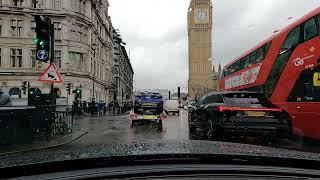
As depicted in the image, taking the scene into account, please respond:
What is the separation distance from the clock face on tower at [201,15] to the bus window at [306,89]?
130m

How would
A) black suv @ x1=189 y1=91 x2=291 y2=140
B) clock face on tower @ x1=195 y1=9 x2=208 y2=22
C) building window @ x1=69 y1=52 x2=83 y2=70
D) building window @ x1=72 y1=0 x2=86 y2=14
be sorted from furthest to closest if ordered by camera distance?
clock face on tower @ x1=195 y1=9 x2=208 y2=22 → building window @ x1=72 y1=0 x2=86 y2=14 → building window @ x1=69 y1=52 x2=83 y2=70 → black suv @ x1=189 y1=91 x2=291 y2=140

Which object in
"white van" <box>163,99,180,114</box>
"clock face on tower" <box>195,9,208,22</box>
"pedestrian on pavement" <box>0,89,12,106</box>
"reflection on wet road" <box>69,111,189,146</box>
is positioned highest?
"clock face on tower" <box>195,9,208,22</box>

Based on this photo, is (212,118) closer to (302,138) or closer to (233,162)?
(302,138)

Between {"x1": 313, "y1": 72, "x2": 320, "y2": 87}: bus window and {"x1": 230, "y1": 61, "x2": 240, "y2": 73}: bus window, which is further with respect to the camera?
{"x1": 230, "y1": 61, "x2": 240, "y2": 73}: bus window

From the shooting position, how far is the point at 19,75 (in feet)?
183

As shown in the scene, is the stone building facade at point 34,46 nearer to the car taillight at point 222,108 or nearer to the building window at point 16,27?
the building window at point 16,27

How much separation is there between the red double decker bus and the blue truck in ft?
21.2

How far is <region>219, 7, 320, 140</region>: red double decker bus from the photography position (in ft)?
39.7

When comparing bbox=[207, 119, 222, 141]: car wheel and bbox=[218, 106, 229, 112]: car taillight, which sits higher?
bbox=[218, 106, 229, 112]: car taillight

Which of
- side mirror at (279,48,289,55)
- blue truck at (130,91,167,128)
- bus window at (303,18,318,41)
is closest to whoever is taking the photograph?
bus window at (303,18,318,41)

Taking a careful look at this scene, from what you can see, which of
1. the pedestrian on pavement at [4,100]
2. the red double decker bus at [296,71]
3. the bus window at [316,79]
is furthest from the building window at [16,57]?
the bus window at [316,79]

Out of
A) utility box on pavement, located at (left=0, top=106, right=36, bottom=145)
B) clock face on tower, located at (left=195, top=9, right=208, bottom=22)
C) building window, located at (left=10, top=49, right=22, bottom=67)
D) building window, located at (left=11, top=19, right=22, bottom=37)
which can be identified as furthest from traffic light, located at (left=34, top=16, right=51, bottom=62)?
clock face on tower, located at (left=195, top=9, right=208, bottom=22)

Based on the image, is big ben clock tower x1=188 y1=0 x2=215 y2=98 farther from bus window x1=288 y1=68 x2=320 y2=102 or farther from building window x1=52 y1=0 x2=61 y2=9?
bus window x1=288 y1=68 x2=320 y2=102

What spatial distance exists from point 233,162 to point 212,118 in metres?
9.55
